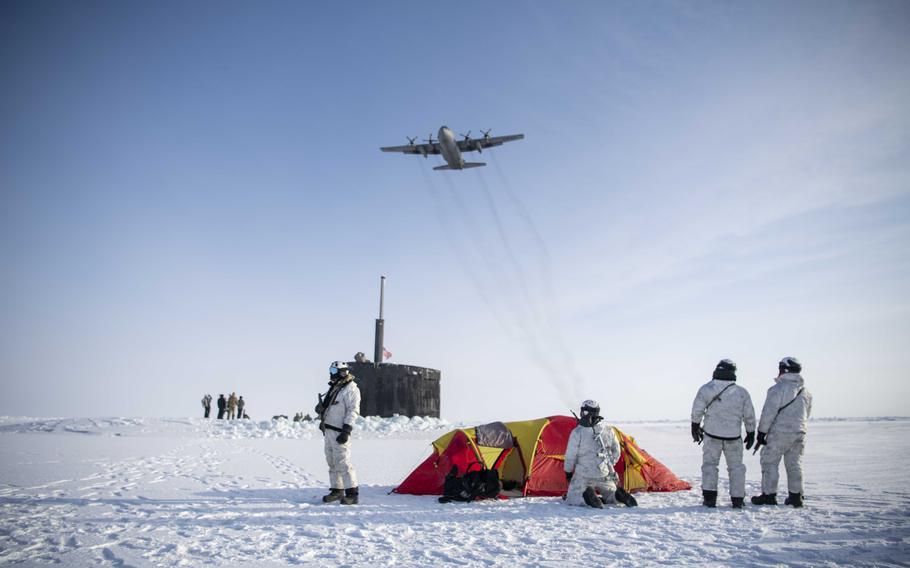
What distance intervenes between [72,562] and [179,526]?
1.40 metres

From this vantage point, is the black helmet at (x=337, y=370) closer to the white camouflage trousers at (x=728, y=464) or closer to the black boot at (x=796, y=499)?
the white camouflage trousers at (x=728, y=464)

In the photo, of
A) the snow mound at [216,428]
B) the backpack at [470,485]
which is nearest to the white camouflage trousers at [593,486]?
the backpack at [470,485]

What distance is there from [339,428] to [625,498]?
15.0ft

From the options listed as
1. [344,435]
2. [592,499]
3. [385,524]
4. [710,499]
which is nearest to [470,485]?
[592,499]

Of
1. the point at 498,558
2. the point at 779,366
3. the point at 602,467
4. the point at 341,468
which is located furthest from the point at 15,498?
the point at 779,366

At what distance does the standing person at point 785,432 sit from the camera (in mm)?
7453

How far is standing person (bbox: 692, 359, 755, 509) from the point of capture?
7469 millimetres

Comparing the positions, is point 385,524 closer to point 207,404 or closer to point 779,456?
point 779,456

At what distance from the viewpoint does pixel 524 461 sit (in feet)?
29.5

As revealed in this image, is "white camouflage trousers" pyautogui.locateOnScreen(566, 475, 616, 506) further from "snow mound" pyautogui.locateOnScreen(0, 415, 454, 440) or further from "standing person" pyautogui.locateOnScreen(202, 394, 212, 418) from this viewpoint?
"standing person" pyautogui.locateOnScreen(202, 394, 212, 418)

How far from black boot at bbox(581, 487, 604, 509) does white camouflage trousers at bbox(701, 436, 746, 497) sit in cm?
154

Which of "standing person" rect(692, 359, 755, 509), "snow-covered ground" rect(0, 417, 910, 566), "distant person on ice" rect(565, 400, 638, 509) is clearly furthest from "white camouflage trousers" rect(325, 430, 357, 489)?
"standing person" rect(692, 359, 755, 509)

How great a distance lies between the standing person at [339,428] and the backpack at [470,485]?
1.49m

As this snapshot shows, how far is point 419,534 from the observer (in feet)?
18.7
